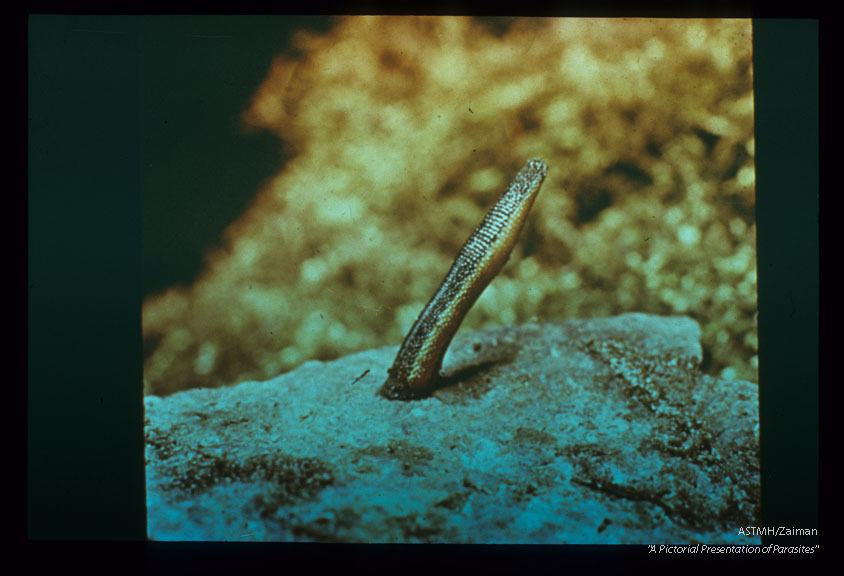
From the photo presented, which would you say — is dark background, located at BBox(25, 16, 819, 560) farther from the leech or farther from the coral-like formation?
the leech

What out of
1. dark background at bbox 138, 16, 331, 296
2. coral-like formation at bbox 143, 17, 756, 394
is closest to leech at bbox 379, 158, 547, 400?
coral-like formation at bbox 143, 17, 756, 394

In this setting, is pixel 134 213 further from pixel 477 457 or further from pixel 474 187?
pixel 477 457

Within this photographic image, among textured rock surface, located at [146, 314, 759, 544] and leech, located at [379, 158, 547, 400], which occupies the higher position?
leech, located at [379, 158, 547, 400]

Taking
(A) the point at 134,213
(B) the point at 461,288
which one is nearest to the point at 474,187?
(B) the point at 461,288

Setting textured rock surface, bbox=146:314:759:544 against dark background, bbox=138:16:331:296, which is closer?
textured rock surface, bbox=146:314:759:544

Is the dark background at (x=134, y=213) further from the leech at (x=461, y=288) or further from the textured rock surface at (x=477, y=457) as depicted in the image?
the leech at (x=461, y=288)

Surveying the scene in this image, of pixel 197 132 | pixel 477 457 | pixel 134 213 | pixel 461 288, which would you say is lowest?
pixel 477 457

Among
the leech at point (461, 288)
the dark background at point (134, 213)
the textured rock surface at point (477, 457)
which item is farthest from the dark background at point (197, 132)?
the leech at point (461, 288)

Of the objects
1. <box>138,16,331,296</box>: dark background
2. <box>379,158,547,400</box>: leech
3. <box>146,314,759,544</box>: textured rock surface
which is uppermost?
<box>138,16,331,296</box>: dark background
